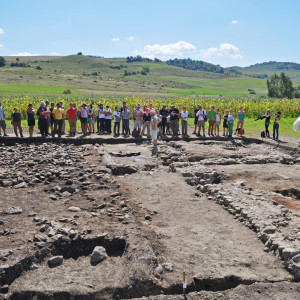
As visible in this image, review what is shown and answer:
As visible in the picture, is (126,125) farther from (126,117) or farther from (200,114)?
(200,114)

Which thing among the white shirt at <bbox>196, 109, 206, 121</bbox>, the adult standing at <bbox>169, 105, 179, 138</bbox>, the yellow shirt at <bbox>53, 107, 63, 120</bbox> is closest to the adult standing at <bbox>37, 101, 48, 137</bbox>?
the yellow shirt at <bbox>53, 107, 63, 120</bbox>

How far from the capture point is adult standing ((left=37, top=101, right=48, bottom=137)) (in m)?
19.3

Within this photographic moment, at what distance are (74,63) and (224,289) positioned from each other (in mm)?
188619

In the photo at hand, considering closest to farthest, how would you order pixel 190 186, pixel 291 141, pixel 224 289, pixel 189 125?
pixel 224 289 → pixel 190 186 → pixel 291 141 → pixel 189 125

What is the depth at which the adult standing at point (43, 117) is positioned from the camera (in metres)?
19.3

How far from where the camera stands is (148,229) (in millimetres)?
8227

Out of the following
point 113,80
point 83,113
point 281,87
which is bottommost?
point 83,113

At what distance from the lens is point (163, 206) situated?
9906 millimetres

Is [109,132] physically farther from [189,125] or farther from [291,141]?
[291,141]

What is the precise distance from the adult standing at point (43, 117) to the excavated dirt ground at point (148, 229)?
16.3ft

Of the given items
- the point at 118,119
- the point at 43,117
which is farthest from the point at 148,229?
the point at 118,119

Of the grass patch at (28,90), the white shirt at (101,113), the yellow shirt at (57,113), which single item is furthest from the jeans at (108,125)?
the grass patch at (28,90)

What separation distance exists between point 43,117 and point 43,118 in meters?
0.11

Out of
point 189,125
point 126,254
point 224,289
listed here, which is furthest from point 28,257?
point 189,125
